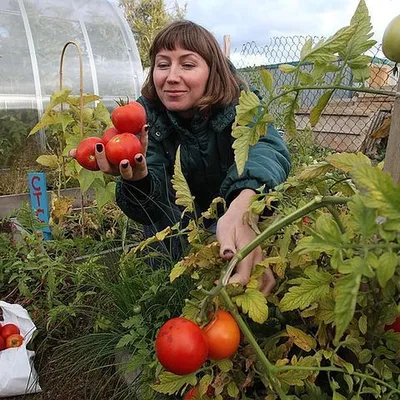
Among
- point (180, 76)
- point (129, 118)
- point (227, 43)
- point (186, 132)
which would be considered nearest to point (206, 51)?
point (180, 76)

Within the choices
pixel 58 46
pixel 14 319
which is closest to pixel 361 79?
pixel 14 319

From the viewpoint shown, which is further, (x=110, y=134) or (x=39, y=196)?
(x=39, y=196)

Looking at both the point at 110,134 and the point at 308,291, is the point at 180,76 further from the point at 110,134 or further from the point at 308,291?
the point at 308,291

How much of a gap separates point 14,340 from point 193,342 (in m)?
1.29

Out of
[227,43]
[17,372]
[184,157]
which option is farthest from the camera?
[227,43]

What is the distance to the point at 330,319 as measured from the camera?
706 millimetres

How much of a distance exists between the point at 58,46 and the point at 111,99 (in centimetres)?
65

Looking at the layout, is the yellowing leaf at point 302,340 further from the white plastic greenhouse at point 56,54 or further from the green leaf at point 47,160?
the white plastic greenhouse at point 56,54

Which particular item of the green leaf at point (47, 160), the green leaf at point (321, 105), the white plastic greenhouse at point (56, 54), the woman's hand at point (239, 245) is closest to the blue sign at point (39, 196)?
the green leaf at point (47, 160)

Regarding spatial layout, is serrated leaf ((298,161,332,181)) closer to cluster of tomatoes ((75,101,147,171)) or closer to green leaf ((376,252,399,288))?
green leaf ((376,252,399,288))

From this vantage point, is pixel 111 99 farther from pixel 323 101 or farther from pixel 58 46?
pixel 323 101

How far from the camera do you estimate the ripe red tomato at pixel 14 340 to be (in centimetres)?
168

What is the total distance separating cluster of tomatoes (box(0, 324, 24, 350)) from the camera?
168cm

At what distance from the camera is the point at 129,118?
1.36m
